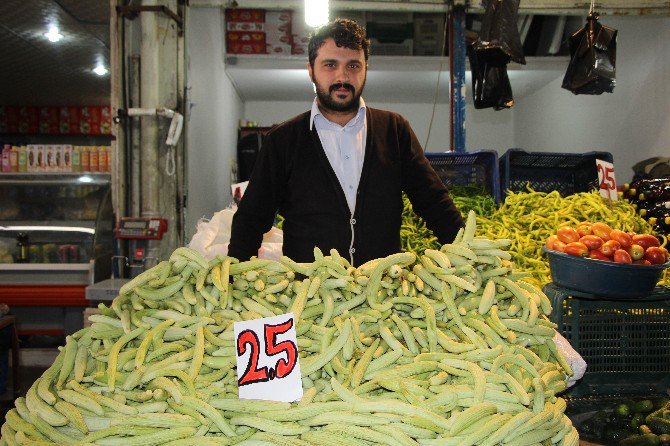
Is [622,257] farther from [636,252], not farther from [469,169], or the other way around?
[469,169]

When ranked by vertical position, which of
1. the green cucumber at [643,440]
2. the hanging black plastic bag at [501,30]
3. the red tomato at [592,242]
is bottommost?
the green cucumber at [643,440]

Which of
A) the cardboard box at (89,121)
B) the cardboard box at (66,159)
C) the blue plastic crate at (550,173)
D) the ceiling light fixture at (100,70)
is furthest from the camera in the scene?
the cardboard box at (89,121)

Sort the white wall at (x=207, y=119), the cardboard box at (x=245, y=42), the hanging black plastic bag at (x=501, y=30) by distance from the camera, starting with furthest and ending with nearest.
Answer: the cardboard box at (x=245, y=42) → the white wall at (x=207, y=119) → the hanging black plastic bag at (x=501, y=30)

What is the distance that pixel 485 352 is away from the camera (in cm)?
133

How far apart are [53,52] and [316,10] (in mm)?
5079

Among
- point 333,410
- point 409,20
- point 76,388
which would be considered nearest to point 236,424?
point 333,410

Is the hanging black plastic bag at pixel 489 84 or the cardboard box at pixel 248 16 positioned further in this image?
the cardboard box at pixel 248 16

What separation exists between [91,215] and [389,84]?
13.9ft

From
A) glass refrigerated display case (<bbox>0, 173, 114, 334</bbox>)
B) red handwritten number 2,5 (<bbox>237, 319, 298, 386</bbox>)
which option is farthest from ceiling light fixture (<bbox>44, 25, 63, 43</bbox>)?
red handwritten number 2,5 (<bbox>237, 319, 298, 386</bbox>)

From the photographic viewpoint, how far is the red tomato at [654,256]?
8.57 ft

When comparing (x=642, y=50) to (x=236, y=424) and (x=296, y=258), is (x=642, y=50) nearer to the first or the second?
(x=296, y=258)

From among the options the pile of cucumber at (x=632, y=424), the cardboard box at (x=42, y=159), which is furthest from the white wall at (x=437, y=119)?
the pile of cucumber at (x=632, y=424)

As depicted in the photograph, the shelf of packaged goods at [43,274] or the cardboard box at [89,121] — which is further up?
the cardboard box at [89,121]

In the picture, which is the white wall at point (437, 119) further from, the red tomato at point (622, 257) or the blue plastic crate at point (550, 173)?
the red tomato at point (622, 257)
